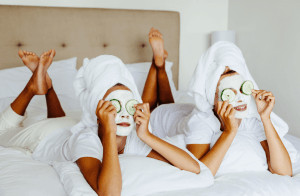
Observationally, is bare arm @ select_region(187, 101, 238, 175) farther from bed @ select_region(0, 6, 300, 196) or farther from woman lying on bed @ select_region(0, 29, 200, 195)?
bed @ select_region(0, 6, 300, 196)

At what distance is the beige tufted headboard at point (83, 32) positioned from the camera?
259 cm

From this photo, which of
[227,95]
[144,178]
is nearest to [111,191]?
[144,178]

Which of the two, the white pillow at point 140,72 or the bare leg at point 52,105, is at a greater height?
the white pillow at point 140,72

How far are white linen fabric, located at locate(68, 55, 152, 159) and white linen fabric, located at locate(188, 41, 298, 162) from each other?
269mm

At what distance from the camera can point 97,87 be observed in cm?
146

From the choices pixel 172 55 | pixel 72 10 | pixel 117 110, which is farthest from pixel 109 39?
pixel 117 110

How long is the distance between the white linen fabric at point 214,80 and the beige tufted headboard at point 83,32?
135cm

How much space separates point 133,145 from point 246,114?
494 millimetres

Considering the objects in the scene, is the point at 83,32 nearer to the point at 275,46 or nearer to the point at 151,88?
the point at 151,88

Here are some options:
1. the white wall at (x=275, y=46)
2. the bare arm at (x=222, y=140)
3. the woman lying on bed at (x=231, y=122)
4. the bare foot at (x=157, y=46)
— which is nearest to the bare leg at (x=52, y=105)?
the bare foot at (x=157, y=46)

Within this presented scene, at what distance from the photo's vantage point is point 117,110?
136 centimetres

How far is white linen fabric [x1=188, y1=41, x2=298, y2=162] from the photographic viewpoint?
5.09ft

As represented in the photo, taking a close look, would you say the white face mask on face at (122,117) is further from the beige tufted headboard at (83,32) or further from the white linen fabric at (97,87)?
the beige tufted headboard at (83,32)

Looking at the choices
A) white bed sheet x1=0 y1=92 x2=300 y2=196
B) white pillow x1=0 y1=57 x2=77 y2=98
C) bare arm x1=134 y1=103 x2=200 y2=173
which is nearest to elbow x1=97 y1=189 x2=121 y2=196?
white bed sheet x1=0 y1=92 x2=300 y2=196
